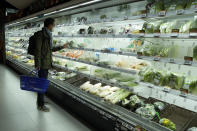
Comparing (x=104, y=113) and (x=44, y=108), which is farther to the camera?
(x=44, y=108)

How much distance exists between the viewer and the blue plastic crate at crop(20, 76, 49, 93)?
3.46 meters

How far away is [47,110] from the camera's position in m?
3.67

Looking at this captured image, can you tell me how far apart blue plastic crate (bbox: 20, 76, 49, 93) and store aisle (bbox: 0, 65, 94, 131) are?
1.65ft

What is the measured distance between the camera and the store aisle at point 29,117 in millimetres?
3012

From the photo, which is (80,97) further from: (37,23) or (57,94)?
(37,23)

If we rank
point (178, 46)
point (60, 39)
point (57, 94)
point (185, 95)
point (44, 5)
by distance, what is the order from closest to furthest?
1. point (185, 95)
2. point (178, 46)
3. point (57, 94)
4. point (44, 5)
5. point (60, 39)

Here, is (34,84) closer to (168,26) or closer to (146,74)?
(146,74)

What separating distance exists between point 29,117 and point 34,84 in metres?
0.64

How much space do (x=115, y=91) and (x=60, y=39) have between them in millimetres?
2876

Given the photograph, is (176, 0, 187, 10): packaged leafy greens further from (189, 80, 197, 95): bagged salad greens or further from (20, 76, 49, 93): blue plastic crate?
(20, 76, 49, 93): blue plastic crate

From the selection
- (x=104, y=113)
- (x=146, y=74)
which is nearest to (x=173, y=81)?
(x=146, y=74)

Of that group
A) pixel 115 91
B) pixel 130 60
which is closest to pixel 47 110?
pixel 115 91

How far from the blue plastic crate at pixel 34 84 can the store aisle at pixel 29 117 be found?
19.9 inches

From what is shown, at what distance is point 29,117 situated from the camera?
3.37 meters
